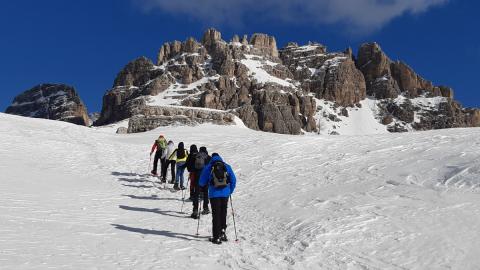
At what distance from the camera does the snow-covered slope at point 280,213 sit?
814 centimetres

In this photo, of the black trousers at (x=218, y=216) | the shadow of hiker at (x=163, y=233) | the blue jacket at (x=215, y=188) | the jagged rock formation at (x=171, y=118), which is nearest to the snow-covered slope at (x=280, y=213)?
the shadow of hiker at (x=163, y=233)

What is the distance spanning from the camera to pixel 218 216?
9.78 m

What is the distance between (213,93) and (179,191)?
155713 millimetres

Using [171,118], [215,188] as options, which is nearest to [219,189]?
[215,188]

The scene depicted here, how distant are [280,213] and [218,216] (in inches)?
115

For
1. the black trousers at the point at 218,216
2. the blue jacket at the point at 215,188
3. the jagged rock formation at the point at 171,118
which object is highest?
the jagged rock formation at the point at 171,118

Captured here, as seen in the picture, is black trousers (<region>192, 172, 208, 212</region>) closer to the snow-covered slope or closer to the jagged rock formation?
the snow-covered slope

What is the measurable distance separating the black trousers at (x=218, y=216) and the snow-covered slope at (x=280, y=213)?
39 centimetres

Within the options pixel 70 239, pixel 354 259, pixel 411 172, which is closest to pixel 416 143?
pixel 411 172

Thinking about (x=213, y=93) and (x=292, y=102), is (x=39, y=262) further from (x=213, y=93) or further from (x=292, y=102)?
(x=292, y=102)

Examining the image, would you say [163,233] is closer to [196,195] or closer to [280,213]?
[196,195]

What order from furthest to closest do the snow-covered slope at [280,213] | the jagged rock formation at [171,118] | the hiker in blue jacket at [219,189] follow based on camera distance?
1. the jagged rock formation at [171,118]
2. the hiker in blue jacket at [219,189]
3. the snow-covered slope at [280,213]

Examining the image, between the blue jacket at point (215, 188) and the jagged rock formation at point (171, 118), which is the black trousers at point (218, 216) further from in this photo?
the jagged rock formation at point (171, 118)

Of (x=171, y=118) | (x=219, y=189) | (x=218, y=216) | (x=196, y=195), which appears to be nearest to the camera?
(x=218, y=216)
